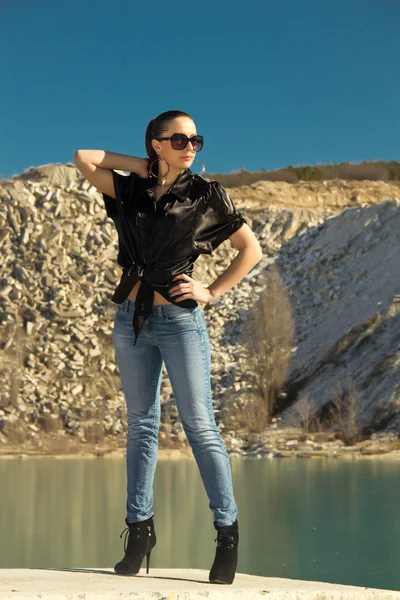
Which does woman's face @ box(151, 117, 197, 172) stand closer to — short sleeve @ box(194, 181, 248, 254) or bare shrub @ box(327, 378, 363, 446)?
short sleeve @ box(194, 181, 248, 254)

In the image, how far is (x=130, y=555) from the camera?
4.28 m

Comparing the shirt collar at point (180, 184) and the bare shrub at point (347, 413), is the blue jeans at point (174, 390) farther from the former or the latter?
the bare shrub at point (347, 413)

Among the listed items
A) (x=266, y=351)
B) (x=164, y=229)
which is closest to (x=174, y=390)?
(x=164, y=229)

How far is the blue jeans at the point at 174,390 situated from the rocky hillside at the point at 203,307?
1204cm

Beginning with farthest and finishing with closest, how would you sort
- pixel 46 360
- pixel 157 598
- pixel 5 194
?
A: pixel 5 194, pixel 46 360, pixel 157 598

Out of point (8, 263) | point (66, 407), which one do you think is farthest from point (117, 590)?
point (8, 263)

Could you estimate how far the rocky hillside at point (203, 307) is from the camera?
18.0m

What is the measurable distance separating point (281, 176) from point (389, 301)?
1549cm

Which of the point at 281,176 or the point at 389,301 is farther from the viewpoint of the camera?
the point at 281,176

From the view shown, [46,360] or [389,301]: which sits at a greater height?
[389,301]

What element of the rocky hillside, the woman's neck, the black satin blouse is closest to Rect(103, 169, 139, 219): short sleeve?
the black satin blouse

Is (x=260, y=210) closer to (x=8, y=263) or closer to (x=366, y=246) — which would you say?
(x=366, y=246)

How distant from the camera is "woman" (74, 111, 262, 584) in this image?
4094 mm

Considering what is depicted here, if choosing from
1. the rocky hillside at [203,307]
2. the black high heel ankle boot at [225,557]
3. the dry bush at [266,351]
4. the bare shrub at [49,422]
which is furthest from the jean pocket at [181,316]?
the dry bush at [266,351]
